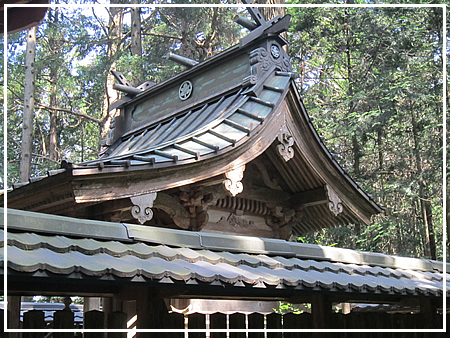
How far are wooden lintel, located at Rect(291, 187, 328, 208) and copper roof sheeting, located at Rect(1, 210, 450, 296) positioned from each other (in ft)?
7.87

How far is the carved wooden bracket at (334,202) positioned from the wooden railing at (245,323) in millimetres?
2275

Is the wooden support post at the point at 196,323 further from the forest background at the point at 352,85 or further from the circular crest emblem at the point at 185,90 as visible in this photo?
the forest background at the point at 352,85

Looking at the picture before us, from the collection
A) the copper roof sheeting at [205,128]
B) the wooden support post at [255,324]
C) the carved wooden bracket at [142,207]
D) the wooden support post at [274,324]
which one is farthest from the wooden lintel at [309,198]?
the wooden support post at [255,324]

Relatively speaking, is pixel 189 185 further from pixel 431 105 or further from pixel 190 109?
pixel 431 105

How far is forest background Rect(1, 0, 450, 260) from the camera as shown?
1716 centimetres

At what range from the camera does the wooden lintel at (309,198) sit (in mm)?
7918

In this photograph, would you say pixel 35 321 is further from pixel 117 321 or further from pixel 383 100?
pixel 383 100

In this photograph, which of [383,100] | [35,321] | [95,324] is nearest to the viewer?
[35,321]

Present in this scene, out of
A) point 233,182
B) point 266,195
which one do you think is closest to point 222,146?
point 233,182

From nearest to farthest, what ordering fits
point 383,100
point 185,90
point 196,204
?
point 196,204, point 185,90, point 383,100

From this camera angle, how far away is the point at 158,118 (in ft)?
30.5

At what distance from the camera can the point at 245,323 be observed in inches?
164

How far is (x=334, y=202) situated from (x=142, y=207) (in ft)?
10.3

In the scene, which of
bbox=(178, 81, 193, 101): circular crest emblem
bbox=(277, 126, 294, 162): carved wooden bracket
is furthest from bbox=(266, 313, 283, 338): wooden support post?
bbox=(178, 81, 193, 101): circular crest emblem
